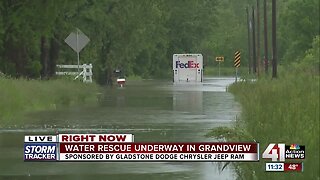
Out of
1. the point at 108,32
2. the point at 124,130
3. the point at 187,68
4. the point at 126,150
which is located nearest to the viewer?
the point at 126,150

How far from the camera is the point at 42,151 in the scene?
8.44 m

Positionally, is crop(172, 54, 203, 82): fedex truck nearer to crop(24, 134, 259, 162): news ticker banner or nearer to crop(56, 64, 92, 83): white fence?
crop(56, 64, 92, 83): white fence

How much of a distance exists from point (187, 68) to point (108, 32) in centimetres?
1093

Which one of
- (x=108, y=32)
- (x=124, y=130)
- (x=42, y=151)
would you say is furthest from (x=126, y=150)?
(x=108, y=32)

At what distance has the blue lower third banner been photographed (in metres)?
8.34

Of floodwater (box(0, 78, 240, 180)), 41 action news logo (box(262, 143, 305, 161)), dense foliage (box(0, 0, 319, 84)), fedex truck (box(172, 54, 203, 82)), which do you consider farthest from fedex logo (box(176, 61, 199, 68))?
41 action news logo (box(262, 143, 305, 161))

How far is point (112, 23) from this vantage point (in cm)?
4772

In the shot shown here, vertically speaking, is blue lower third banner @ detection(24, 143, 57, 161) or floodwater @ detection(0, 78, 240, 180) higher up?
blue lower third banner @ detection(24, 143, 57, 161)

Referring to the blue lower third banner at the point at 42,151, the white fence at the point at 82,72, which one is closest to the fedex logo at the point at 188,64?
the white fence at the point at 82,72

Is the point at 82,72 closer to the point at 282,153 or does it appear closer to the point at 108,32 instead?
the point at 108,32

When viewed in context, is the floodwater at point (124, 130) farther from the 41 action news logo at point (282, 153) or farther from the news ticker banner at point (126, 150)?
the news ticker banner at point (126, 150)

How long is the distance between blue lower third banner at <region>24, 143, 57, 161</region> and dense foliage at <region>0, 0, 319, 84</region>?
68.3 feet

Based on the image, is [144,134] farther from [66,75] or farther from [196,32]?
[196,32]

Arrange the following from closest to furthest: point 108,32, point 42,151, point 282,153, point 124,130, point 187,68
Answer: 1. point 282,153
2. point 42,151
3. point 124,130
4. point 108,32
5. point 187,68
